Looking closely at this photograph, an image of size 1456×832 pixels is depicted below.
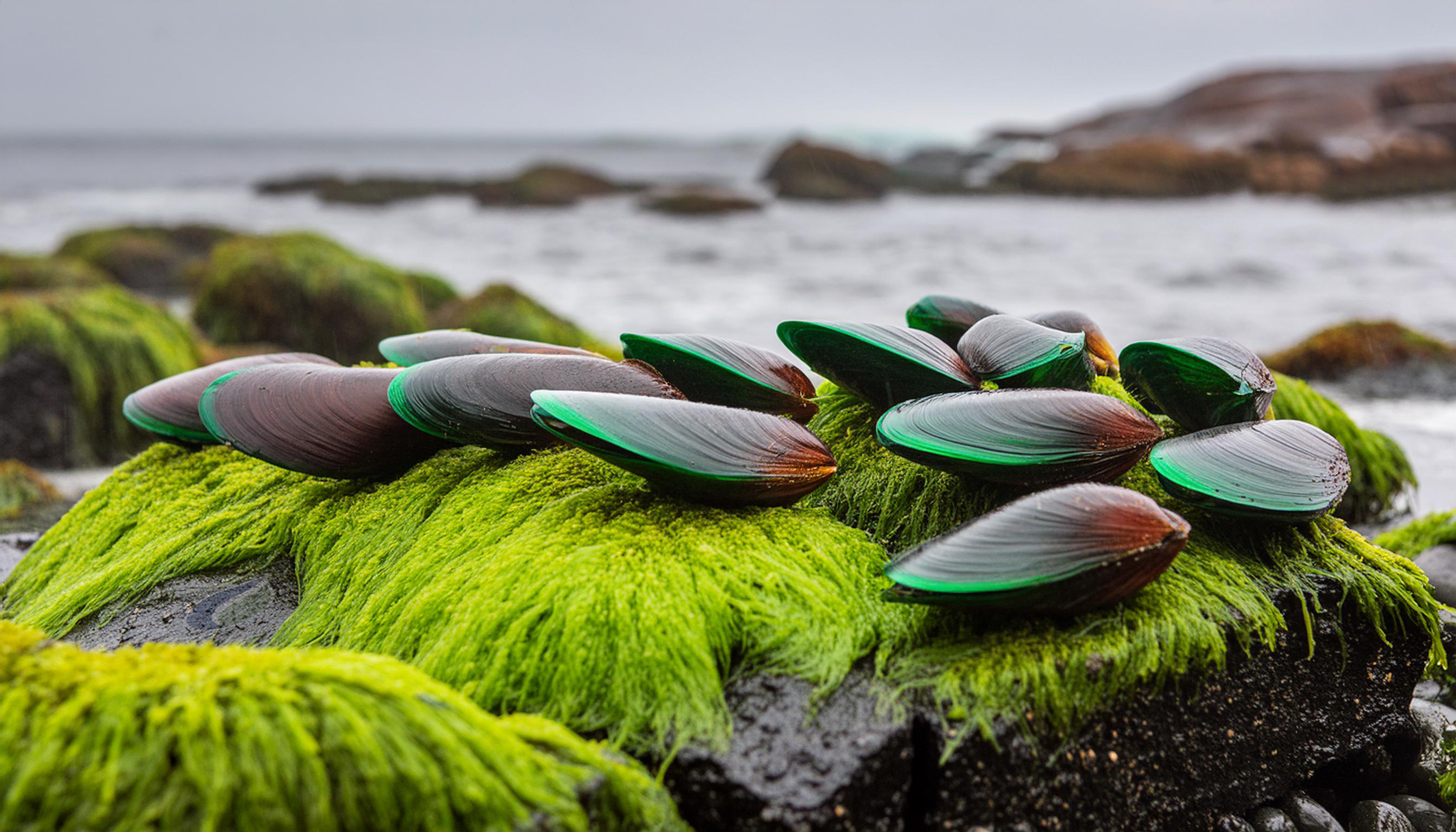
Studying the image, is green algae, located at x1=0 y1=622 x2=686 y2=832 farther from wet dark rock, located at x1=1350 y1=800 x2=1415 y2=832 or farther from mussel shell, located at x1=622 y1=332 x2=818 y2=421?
wet dark rock, located at x1=1350 y1=800 x2=1415 y2=832

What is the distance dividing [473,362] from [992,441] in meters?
1.16

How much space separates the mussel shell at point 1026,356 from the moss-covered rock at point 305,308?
6.60 metres

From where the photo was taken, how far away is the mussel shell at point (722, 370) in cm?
199

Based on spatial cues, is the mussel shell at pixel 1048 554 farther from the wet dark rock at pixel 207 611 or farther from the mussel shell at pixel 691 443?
the wet dark rock at pixel 207 611

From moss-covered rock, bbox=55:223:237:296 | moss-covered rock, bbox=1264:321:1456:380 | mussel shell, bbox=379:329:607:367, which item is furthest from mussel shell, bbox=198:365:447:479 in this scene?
moss-covered rock, bbox=55:223:237:296

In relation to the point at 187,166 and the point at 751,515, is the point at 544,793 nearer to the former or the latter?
the point at 751,515

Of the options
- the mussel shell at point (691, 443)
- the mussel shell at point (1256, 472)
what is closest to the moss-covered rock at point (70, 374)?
the mussel shell at point (691, 443)

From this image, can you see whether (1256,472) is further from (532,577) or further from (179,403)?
(179,403)

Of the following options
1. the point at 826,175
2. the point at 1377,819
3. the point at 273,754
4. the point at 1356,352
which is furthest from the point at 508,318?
the point at 826,175

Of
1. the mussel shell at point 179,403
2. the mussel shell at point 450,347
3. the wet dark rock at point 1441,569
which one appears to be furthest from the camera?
the wet dark rock at point 1441,569

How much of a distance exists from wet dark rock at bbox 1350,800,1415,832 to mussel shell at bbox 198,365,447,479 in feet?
7.72

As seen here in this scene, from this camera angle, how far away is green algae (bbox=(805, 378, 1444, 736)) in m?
1.45

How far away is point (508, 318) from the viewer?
7668 mm

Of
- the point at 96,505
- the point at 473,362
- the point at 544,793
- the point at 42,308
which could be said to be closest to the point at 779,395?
the point at 473,362
